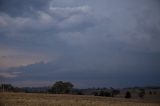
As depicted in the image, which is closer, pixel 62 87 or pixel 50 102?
pixel 50 102

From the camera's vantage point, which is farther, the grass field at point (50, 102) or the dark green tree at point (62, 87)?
the dark green tree at point (62, 87)

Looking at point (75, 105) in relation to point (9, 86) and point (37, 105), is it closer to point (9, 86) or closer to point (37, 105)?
point (37, 105)

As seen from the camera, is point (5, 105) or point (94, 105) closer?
point (5, 105)

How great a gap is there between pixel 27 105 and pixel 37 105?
860 mm

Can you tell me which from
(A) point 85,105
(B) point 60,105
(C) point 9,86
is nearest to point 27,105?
(B) point 60,105

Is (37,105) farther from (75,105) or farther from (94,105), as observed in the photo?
(94,105)

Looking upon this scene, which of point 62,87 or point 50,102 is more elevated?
point 62,87

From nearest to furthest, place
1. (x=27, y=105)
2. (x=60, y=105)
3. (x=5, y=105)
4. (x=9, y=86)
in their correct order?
(x=5, y=105) < (x=27, y=105) < (x=60, y=105) < (x=9, y=86)

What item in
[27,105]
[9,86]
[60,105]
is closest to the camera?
[27,105]

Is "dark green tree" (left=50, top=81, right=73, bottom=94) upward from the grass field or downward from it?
upward

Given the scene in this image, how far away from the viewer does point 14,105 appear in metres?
25.7

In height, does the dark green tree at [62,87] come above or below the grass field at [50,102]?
above

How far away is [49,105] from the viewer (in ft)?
91.0

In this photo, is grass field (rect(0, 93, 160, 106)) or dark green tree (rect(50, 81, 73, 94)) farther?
dark green tree (rect(50, 81, 73, 94))
